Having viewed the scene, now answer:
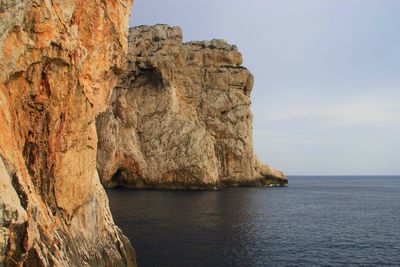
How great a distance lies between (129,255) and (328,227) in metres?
31.2

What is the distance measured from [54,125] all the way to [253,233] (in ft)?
97.4

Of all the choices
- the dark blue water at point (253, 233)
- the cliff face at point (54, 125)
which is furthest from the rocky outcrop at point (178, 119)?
the cliff face at point (54, 125)

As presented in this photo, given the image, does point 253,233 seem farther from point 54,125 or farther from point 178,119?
point 178,119

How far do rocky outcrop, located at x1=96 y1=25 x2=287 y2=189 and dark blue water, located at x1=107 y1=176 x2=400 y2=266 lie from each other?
22576 millimetres

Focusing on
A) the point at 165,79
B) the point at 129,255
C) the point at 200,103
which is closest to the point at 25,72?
the point at 129,255

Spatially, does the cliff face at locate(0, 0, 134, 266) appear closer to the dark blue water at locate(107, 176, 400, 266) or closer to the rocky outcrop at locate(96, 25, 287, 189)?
the dark blue water at locate(107, 176, 400, 266)

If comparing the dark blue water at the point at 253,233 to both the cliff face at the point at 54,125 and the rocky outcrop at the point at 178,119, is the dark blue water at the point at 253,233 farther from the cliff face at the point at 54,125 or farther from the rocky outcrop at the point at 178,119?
the rocky outcrop at the point at 178,119

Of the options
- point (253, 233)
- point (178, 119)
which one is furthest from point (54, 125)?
point (178, 119)

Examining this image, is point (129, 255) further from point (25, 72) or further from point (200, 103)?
point (200, 103)

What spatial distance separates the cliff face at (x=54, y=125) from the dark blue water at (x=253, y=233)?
35.4 feet

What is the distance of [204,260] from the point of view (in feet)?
100

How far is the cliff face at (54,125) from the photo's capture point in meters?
14.8

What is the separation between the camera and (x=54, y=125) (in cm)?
1845

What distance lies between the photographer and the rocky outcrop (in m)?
89.6
